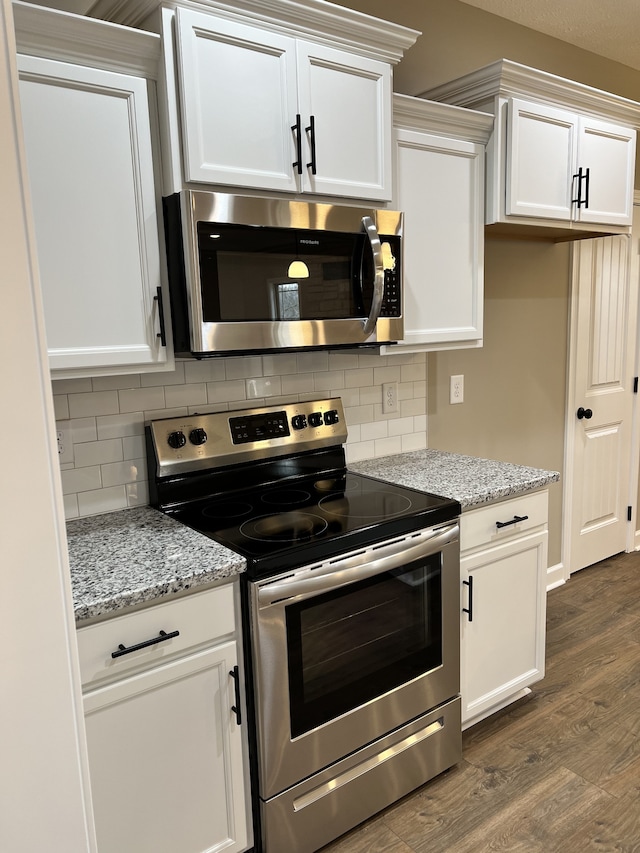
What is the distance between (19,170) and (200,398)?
4.55 ft

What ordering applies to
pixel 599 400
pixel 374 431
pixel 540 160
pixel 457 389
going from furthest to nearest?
pixel 599 400 < pixel 457 389 < pixel 374 431 < pixel 540 160

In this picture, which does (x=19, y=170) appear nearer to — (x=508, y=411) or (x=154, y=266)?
(x=154, y=266)

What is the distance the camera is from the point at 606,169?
8.84 ft

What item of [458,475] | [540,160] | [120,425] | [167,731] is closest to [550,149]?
[540,160]

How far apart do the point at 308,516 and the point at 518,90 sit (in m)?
1.73

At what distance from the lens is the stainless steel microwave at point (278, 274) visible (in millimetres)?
1734

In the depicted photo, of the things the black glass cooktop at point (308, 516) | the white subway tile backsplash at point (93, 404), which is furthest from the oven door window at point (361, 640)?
the white subway tile backsplash at point (93, 404)

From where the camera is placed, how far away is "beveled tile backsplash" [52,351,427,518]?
6.39ft

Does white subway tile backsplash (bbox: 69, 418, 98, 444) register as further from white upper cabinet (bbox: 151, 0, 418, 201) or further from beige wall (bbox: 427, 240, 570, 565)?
beige wall (bbox: 427, 240, 570, 565)

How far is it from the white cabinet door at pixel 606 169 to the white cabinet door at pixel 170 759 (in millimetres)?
2255

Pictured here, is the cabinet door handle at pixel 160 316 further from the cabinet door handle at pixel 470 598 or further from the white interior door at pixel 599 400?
the white interior door at pixel 599 400

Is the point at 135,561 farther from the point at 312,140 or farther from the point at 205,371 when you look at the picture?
the point at 312,140

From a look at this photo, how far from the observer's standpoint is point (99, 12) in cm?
178

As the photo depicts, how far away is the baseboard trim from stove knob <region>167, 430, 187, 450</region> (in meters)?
2.33
